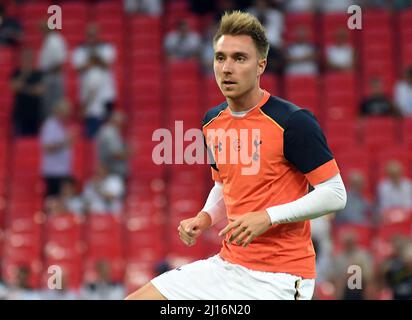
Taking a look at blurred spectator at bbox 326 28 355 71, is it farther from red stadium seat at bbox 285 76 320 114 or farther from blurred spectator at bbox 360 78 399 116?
blurred spectator at bbox 360 78 399 116

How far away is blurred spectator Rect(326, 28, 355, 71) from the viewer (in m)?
10.2

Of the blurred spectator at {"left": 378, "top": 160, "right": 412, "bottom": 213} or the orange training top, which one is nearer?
the orange training top

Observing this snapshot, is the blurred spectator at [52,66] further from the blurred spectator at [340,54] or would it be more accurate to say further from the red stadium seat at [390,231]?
the red stadium seat at [390,231]

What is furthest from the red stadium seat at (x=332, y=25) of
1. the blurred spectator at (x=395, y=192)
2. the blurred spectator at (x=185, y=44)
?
the blurred spectator at (x=395, y=192)

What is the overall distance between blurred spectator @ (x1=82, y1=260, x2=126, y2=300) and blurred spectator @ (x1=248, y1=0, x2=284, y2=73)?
3187mm

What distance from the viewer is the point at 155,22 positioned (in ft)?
35.6

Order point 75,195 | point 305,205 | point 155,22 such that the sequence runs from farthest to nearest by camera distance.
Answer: point 155,22, point 75,195, point 305,205

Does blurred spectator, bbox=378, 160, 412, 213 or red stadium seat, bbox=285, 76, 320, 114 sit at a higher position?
red stadium seat, bbox=285, 76, 320, 114

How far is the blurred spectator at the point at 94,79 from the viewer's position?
9742 millimetres

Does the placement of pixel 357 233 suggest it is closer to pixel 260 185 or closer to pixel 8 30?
pixel 8 30

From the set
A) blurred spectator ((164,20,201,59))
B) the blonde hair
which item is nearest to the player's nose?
the blonde hair

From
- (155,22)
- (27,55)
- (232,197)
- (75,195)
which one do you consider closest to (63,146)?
(75,195)

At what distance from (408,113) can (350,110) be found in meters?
0.62
